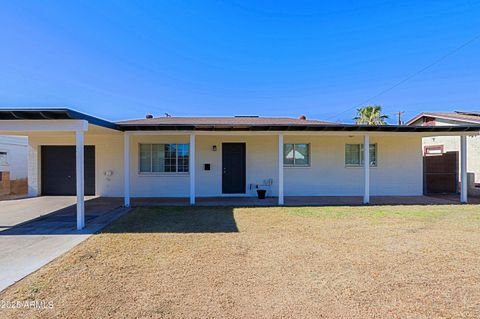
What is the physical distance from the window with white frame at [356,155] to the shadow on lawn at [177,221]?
604 centimetres

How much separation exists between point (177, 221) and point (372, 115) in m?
28.2

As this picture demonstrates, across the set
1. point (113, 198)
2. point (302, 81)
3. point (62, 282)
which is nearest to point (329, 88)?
point (302, 81)

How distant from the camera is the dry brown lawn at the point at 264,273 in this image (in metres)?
2.65

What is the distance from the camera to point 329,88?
20703 mm

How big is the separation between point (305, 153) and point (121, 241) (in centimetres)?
805

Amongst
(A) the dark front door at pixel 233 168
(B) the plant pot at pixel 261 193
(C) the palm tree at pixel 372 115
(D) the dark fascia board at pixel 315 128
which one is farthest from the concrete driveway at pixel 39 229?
(C) the palm tree at pixel 372 115

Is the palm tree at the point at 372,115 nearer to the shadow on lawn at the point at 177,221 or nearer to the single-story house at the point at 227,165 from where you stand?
the single-story house at the point at 227,165

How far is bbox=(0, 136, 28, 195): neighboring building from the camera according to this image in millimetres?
12805

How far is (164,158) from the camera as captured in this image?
1062 centimetres

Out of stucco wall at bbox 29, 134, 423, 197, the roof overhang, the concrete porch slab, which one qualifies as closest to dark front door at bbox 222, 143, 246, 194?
stucco wall at bbox 29, 134, 423, 197

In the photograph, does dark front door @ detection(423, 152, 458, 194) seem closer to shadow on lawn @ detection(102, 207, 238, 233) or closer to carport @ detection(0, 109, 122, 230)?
shadow on lawn @ detection(102, 207, 238, 233)

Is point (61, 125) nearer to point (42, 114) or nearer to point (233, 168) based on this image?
point (42, 114)

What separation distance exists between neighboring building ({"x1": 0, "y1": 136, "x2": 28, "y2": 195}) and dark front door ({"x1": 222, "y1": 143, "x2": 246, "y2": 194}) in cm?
1053

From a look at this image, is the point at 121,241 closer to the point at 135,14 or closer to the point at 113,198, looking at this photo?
the point at 113,198
